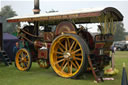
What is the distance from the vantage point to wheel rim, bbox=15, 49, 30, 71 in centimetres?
816

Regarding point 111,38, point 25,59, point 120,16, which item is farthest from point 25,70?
point 120,16

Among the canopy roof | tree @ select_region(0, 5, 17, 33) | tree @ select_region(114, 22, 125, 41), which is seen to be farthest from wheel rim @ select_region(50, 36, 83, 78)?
tree @ select_region(114, 22, 125, 41)

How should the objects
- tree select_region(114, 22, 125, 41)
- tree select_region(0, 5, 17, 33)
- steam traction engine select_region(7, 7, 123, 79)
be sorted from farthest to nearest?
1. tree select_region(114, 22, 125, 41)
2. tree select_region(0, 5, 17, 33)
3. steam traction engine select_region(7, 7, 123, 79)

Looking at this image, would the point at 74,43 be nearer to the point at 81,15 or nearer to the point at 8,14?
the point at 81,15

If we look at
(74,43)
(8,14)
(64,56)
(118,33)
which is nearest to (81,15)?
(74,43)

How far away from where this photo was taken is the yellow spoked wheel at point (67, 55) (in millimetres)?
6253

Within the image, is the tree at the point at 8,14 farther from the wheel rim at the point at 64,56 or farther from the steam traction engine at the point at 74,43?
the wheel rim at the point at 64,56

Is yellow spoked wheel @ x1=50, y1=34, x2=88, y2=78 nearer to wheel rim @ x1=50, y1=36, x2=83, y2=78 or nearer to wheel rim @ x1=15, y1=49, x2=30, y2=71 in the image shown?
wheel rim @ x1=50, y1=36, x2=83, y2=78

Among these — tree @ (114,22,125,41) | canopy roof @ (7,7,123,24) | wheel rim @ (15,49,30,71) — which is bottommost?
tree @ (114,22,125,41)

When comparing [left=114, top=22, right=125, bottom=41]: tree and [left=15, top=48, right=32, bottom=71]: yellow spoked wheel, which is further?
[left=114, top=22, right=125, bottom=41]: tree

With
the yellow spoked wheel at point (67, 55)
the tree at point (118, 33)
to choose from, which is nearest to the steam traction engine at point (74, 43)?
the yellow spoked wheel at point (67, 55)

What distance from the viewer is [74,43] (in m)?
7.27

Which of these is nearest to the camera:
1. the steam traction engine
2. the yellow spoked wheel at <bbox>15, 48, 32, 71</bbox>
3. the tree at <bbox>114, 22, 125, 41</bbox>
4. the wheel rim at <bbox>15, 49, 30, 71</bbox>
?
the steam traction engine

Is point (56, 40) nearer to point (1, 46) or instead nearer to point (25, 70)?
point (25, 70)
